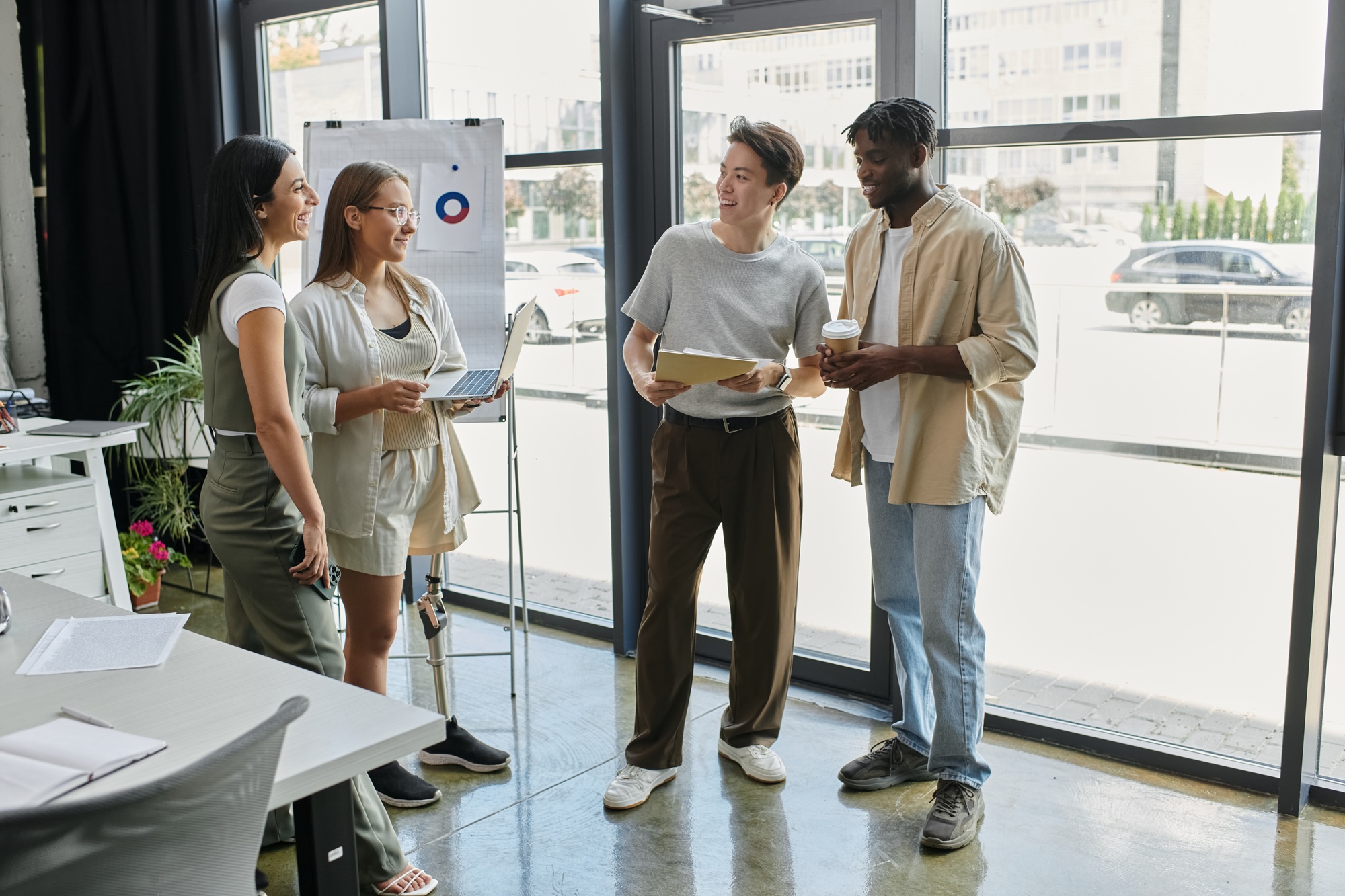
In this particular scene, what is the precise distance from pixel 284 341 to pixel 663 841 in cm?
142

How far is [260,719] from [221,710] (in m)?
0.06

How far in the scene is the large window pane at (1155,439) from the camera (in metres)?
2.79

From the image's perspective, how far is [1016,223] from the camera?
124 inches

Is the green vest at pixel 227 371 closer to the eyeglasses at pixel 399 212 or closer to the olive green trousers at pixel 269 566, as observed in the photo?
the olive green trousers at pixel 269 566

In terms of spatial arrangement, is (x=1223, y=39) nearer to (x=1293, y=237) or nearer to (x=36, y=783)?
(x=1293, y=237)

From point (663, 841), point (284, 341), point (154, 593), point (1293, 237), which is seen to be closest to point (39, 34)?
point (154, 593)

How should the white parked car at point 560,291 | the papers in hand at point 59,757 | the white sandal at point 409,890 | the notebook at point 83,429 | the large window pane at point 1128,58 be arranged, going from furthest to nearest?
1. the white parked car at point 560,291
2. the notebook at point 83,429
3. the large window pane at point 1128,58
4. the white sandal at point 409,890
5. the papers in hand at point 59,757

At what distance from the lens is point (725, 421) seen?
2812mm

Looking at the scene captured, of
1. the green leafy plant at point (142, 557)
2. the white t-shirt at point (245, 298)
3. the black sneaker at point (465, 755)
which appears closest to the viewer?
the white t-shirt at point (245, 298)

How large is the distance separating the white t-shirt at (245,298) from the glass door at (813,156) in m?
1.67

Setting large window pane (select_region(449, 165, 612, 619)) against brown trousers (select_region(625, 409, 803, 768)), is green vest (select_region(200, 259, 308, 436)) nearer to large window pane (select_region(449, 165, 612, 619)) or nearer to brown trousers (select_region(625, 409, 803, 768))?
brown trousers (select_region(625, 409, 803, 768))

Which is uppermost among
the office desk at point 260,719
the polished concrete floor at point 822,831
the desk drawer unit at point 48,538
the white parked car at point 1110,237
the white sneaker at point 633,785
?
the white parked car at point 1110,237

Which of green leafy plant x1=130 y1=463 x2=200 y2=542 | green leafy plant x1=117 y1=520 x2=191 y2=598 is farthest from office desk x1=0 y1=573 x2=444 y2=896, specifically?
green leafy plant x1=130 y1=463 x2=200 y2=542

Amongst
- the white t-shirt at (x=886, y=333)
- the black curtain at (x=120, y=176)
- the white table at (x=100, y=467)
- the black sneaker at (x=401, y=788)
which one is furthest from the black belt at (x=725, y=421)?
the black curtain at (x=120, y=176)
